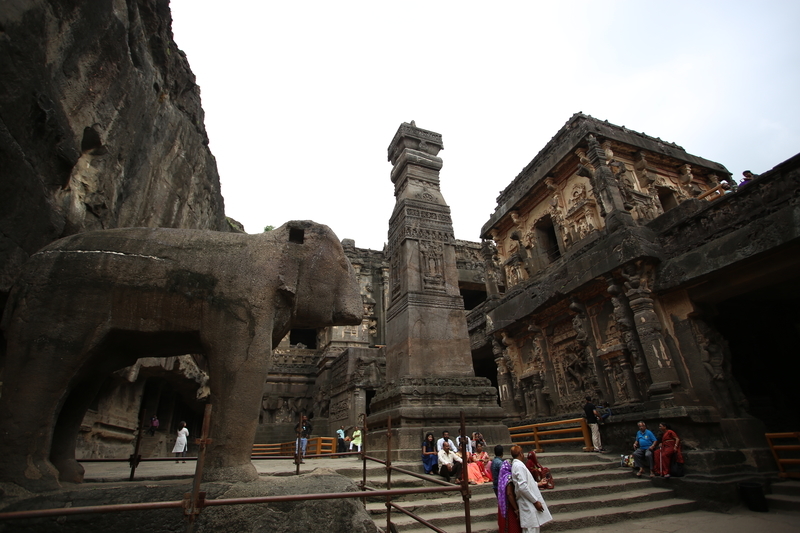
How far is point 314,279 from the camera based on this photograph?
10.9 ft

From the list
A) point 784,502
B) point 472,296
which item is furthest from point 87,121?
point 472,296

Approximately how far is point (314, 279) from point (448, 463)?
326 centimetres

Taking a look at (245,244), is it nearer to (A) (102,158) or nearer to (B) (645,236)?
(A) (102,158)

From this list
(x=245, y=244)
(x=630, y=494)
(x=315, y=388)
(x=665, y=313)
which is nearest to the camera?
(x=245, y=244)

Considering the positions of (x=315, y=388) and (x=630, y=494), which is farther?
(x=315, y=388)

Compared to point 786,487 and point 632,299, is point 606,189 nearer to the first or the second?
point 632,299

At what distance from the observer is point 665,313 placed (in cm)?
859

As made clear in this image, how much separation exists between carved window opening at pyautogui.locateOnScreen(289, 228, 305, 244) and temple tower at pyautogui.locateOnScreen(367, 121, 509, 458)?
11.4 feet

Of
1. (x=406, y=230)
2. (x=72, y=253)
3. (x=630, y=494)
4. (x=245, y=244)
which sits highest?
(x=406, y=230)

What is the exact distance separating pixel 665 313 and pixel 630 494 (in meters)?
4.45

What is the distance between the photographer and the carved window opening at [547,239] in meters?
14.4

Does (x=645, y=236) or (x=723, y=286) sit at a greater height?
(x=645, y=236)

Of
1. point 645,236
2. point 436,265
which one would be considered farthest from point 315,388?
point 645,236

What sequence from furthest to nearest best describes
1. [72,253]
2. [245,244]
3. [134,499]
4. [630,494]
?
[630,494] → [245,244] → [72,253] → [134,499]
